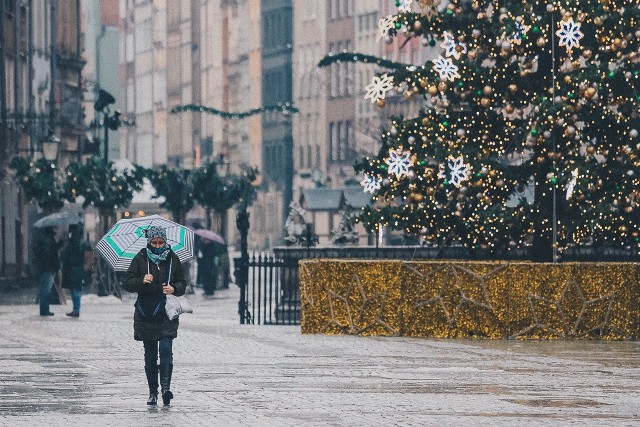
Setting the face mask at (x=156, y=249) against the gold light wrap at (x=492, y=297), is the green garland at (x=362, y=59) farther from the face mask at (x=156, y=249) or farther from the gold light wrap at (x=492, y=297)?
the face mask at (x=156, y=249)

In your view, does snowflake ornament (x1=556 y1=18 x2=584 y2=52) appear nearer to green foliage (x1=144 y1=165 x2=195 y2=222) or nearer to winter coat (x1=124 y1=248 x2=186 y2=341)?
winter coat (x1=124 y1=248 x2=186 y2=341)

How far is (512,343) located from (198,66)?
450 feet

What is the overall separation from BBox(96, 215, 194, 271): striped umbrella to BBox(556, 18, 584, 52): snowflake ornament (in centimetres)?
1365

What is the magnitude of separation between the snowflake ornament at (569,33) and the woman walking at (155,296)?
14.5m

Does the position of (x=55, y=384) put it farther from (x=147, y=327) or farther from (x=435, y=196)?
(x=435, y=196)

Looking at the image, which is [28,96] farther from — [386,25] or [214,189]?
[386,25]

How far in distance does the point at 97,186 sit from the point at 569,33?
2269 centimetres

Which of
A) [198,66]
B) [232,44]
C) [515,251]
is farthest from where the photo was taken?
[198,66]

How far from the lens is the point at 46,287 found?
3959cm

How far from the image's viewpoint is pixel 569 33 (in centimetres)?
3403

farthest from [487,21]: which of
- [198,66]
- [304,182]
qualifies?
[198,66]

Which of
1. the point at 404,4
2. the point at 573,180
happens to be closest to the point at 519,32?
the point at 404,4

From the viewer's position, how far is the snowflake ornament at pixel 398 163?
1350 inches

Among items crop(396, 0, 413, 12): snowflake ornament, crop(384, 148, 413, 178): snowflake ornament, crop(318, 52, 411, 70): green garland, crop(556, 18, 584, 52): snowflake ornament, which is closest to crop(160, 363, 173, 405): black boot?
crop(384, 148, 413, 178): snowflake ornament
